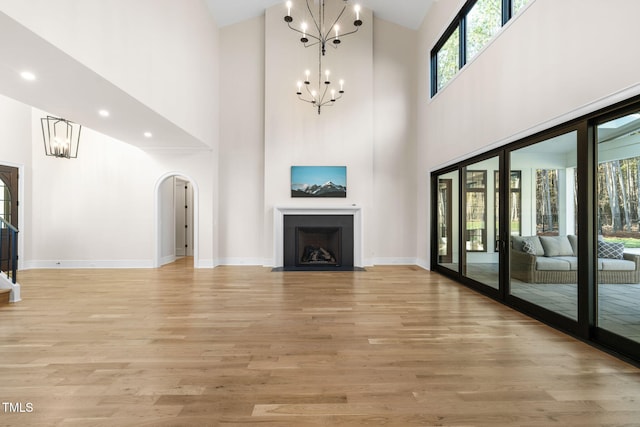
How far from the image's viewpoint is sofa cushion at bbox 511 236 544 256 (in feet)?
11.9

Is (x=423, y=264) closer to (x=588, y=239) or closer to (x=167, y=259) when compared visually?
(x=588, y=239)

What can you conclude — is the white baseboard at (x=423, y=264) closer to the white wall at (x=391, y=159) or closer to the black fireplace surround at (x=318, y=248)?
the white wall at (x=391, y=159)

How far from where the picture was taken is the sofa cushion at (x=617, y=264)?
2.53 metres

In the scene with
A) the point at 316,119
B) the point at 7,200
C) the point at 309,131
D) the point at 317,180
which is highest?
the point at 316,119

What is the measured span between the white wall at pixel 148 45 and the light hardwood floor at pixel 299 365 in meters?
2.85

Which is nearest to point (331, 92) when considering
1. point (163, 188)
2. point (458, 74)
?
point (458, 74)

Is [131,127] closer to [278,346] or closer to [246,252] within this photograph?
[246,252]

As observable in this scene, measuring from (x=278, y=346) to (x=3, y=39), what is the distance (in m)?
3.72

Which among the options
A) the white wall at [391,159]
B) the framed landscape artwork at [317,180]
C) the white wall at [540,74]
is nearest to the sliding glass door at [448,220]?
the white wall at [540,74]

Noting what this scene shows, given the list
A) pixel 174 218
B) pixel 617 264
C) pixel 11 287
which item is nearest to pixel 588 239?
pixel 617 264

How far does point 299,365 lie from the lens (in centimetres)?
237

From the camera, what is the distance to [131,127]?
529cm

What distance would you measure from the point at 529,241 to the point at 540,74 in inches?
77.5

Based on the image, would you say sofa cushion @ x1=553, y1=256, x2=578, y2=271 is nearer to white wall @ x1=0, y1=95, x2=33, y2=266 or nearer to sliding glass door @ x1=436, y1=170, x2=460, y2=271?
sliding glass door @ x1=436, y1=170, x2=460, y2=271
